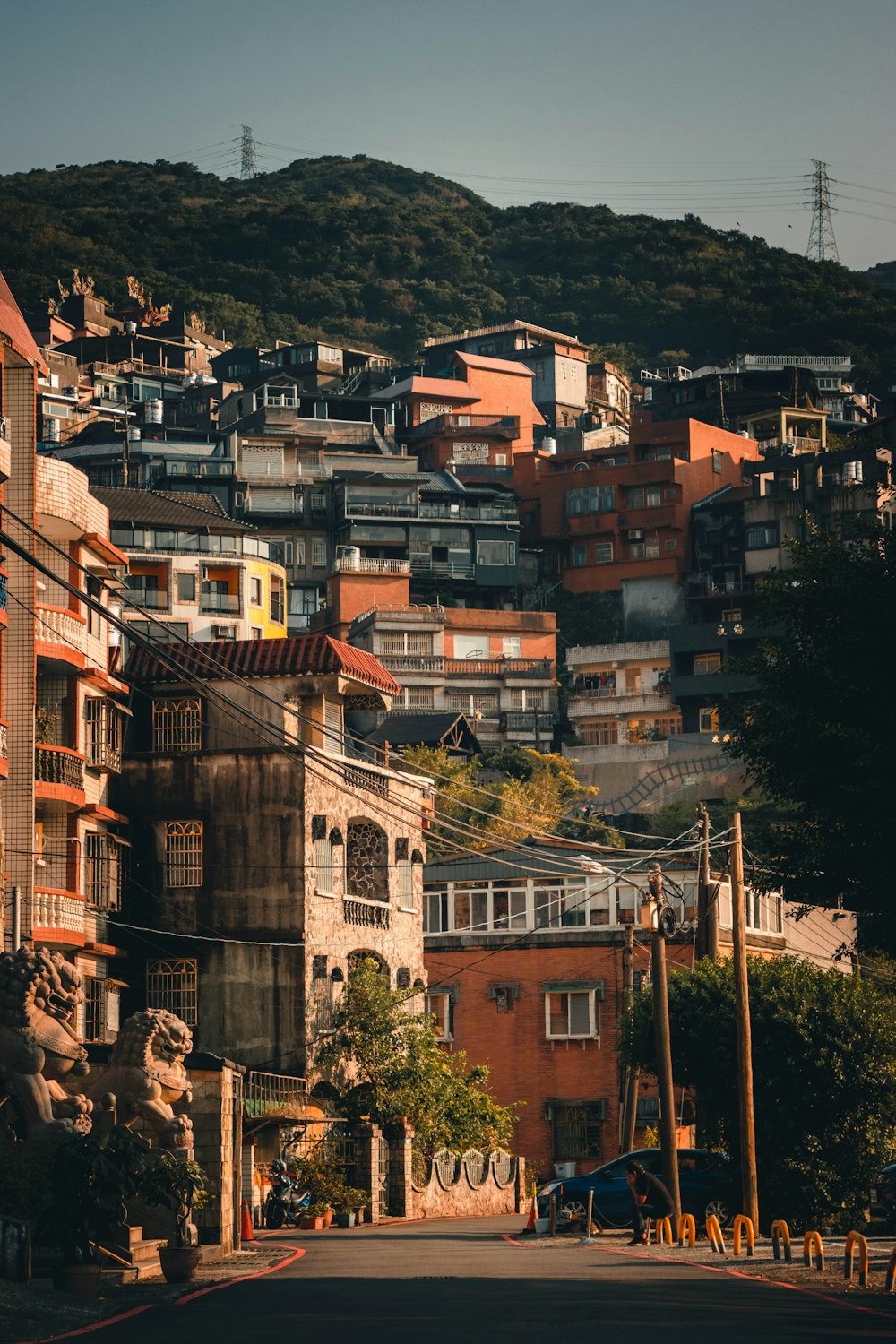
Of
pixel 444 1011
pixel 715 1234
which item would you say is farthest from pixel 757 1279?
pixel 444 1011

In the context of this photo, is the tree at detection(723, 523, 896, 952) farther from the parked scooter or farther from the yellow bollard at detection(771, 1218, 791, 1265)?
the parked scooter

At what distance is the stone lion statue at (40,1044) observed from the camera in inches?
948

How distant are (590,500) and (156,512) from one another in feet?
131

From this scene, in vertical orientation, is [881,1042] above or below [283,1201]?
above

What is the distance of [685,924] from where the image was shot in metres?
57.6

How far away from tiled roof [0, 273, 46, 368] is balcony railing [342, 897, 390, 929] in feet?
55.1

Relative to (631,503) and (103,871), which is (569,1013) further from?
(631,503)

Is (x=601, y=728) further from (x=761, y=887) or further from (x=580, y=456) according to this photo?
(x=761, y=887)

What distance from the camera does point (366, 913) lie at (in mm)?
52125

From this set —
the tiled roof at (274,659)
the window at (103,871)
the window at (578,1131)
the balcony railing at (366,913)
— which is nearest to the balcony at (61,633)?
the window at (103,871)

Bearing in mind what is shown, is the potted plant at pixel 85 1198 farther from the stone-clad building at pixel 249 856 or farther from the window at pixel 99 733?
the window at pixel 99 733

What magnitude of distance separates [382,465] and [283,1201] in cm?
8358

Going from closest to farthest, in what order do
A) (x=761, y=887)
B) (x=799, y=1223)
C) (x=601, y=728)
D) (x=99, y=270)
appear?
1. (x=761, y=887)
2. (x=799, y=1223)
3. (x=601, y=728)
4. (x=99, y=270)

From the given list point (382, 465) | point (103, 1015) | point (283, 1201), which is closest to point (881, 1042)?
point (283, 1201)
